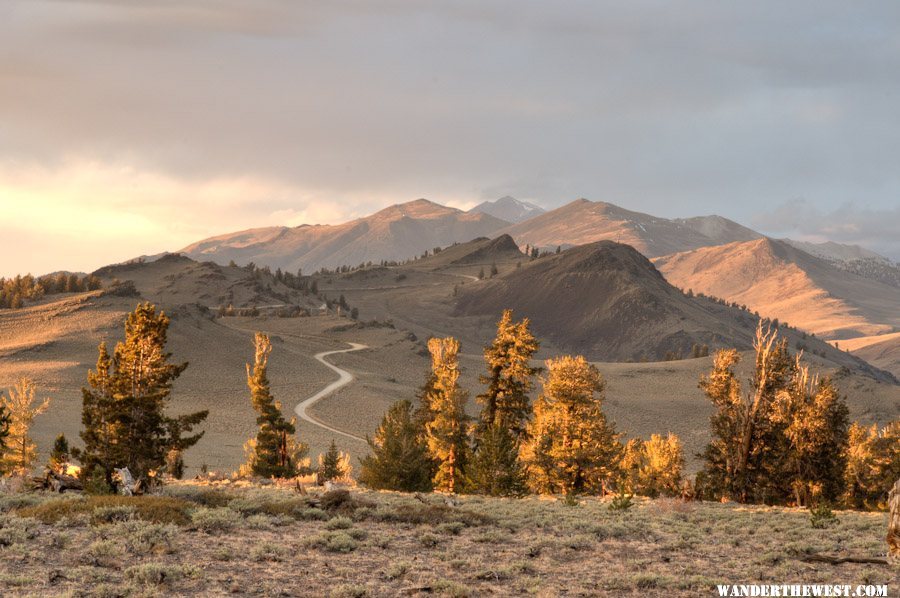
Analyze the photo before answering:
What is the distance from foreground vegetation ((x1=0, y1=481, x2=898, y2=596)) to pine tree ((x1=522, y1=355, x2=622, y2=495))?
1411 cm

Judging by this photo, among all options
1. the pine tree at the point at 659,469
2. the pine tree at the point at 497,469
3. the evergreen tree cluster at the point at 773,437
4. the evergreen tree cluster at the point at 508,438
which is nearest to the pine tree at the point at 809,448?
the evergreen tree cluster at the point at 773,437

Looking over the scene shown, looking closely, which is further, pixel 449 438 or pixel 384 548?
pixel 449 438

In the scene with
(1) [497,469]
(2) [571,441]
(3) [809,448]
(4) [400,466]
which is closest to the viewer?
(1) [497,469]

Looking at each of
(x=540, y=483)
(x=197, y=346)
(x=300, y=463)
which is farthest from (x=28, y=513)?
(x=197, y=346)

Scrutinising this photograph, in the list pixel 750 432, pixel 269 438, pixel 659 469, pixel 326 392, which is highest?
pixel 750 432

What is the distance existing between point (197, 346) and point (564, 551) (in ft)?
390

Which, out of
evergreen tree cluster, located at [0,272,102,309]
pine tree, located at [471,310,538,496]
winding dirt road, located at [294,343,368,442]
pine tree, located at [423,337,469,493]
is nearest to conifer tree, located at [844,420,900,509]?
pine tree, located at [471,310,538,496]

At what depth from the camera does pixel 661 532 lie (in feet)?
79.8

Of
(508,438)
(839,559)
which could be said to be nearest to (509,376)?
(508,438)

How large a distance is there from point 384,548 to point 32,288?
170336 mm

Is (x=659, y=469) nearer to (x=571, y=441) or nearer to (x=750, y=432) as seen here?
(x=750, y=432)

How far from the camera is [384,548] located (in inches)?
808

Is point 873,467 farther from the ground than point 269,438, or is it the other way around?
point 269,438

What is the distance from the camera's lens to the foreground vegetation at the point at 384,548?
53.4ft
